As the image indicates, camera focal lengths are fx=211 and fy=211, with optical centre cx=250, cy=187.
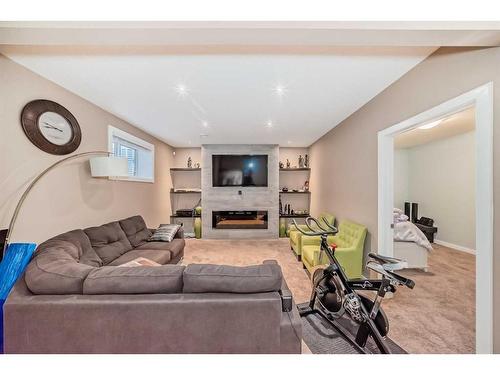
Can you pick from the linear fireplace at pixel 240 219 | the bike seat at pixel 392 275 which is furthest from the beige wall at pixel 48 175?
the bike seat at pixel 392 275

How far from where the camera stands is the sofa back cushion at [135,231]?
11.5ft

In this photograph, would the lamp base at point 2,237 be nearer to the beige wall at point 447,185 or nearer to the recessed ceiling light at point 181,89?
the recessed ceiling light at point 181,89

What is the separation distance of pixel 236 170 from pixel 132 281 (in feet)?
15.3

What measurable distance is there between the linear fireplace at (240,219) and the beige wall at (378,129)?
1585mm

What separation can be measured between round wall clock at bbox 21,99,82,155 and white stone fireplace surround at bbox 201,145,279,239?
332 centimetres

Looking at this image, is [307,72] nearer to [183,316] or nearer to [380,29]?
[380,29]

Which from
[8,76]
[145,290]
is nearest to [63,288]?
[145,290]

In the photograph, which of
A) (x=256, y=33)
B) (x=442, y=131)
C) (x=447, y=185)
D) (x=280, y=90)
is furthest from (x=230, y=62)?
(x=447, y=185)

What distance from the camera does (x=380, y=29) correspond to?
4.40 ft

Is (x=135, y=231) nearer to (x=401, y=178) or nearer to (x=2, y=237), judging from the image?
(x=2, y=237)

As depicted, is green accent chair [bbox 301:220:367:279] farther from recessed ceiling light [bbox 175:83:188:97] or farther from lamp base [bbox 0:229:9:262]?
lamp base [bbox 0:229:9:262]

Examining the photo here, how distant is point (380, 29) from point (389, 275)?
1713 mm

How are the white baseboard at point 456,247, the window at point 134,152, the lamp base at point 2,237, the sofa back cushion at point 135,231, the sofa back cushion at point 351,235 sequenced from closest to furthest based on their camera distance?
the lamp base at point 2,237
the sofa back cushion at point 351,235
the sofa back cushion at point 135,231
the window at point 134,152
the white baseboard at point 456,247

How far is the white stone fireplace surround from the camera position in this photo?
5895 mm
